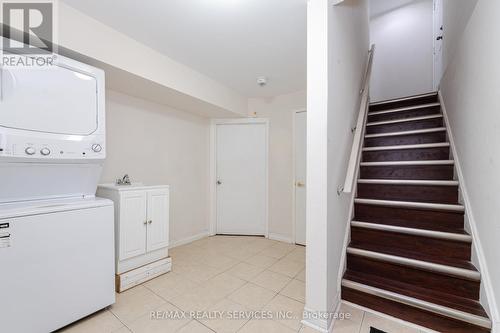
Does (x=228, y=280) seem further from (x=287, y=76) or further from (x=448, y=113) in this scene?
(x=448, y=113)

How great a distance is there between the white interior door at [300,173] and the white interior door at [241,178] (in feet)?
1.77

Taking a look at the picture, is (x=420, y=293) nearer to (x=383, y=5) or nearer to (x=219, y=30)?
(x=219, y=30)

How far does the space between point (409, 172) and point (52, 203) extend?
3103mm

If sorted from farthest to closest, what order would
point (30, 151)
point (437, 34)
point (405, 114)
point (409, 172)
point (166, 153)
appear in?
point (437, 34), point (166, 153), point (405, 114), point (409, 172), point (30, 151)

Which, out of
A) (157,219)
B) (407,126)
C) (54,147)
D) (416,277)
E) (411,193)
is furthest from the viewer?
(407,126)

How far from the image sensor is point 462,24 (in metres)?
1.90

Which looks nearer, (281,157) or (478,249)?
(478,249)

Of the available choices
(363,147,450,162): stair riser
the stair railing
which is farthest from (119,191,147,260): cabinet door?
(363,147,450,162): stair riser

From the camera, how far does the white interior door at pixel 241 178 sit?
361 centimetres

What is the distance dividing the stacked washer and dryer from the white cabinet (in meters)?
0.30

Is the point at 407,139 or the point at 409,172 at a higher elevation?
the point at 407,139

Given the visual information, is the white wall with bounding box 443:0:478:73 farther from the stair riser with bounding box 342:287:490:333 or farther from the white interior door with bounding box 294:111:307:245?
the stair riser with bounding box 342:287:490:333

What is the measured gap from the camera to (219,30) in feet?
6.16

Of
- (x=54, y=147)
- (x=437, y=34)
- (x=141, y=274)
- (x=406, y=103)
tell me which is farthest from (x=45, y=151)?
(x=437, y=34)
